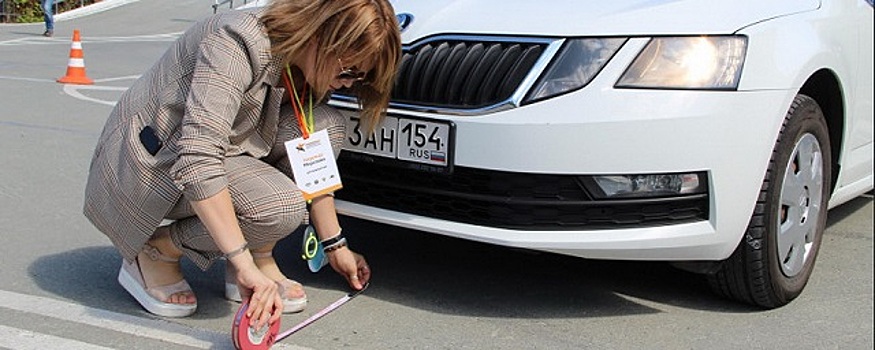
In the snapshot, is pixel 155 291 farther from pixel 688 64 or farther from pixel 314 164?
pixel 688 64

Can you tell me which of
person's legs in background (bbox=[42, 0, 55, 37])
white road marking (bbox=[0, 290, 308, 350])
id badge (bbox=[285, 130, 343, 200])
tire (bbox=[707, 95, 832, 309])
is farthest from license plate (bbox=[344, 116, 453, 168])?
person's legs in background (bbox=[42, 0, 55, 37])

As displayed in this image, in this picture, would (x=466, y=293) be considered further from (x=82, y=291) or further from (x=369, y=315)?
(x=82, y=291)

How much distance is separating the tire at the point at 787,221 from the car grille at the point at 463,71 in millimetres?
802

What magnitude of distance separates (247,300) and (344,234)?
1.42m

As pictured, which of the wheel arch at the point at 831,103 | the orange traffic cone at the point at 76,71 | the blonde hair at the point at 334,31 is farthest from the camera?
the orange traffic cone at the point at 76,71

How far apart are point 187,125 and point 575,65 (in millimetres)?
1068

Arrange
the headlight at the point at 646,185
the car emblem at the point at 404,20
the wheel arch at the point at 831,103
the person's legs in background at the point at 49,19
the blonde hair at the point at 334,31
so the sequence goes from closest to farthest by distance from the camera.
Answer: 1. the blonde hair at the point at 334,31
2. the headlight at the point at 646,185
3. the car emblem at the point at 404,20
4. the wheel arch at the point at 831,103
5. the person's legs in background at the point at 49,19

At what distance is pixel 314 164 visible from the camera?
129 inches

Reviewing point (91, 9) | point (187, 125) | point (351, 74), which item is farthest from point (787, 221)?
point (91, 9)

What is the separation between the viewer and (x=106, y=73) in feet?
35.8

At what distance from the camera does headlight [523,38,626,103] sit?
3127 millimetres

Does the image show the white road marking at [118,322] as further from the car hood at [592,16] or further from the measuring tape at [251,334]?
the car hood at [592,16]

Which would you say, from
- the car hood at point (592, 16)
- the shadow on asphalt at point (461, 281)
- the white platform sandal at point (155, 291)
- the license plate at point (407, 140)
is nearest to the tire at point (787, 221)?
the shadow on asphalt at point (461, 281)

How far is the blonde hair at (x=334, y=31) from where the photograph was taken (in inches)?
115
